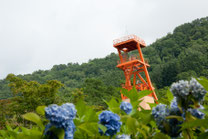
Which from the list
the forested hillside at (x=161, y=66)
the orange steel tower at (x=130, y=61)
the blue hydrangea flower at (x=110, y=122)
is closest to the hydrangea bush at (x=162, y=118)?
the blue hydrangea flower at (x=110, y=122)

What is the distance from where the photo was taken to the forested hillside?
3481cm

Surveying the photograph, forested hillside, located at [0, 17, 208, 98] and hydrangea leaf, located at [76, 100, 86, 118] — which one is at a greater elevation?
forested hillside, located at [0, 17, 208, 98]

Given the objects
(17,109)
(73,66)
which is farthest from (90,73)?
(17,109)

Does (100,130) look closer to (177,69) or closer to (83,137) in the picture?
(83,137)

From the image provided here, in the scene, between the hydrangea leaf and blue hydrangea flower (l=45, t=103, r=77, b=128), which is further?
the hydrangea leaf

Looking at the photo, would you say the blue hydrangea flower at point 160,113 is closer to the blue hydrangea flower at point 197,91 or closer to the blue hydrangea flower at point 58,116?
the blue hydrangea flower at point 197,91

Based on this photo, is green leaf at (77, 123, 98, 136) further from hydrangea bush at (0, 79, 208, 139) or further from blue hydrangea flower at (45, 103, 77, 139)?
blue hydrangea flower at (45, 103, 77, 139)

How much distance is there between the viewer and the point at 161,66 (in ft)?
140

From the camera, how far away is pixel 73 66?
199ft

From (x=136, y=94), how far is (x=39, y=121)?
1.60 feet

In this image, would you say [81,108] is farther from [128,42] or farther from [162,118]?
[128,42]

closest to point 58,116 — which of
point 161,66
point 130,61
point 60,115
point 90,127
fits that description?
point 60,115

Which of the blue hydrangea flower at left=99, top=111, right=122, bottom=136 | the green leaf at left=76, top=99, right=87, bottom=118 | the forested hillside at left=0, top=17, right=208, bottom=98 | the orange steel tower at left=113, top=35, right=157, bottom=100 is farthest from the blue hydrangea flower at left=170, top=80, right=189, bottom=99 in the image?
the forested hillside at left=0, top=17, right=208, bottom=98

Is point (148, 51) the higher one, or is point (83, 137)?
point (148, 51)
